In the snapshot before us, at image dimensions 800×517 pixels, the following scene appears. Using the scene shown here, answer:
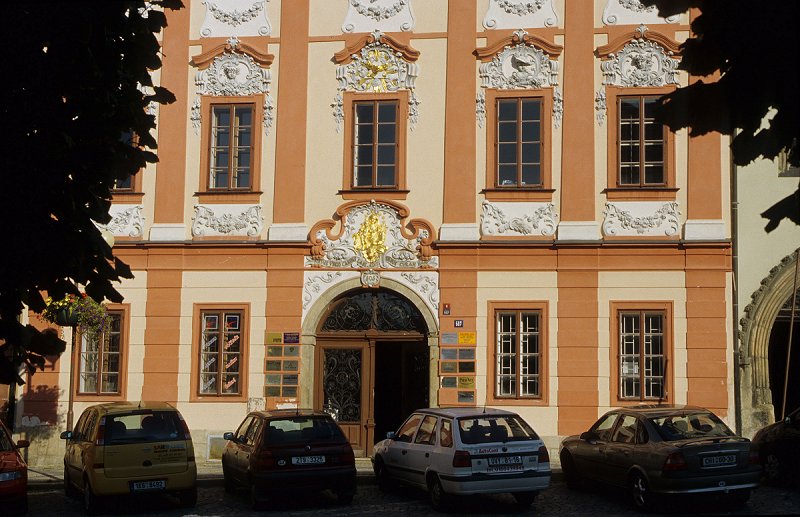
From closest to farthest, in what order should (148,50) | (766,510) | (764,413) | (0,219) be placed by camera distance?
(0,219) < (148,50) < (766,510) < (764,413)

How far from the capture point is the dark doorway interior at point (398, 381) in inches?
816

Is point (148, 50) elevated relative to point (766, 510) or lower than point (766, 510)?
elevated

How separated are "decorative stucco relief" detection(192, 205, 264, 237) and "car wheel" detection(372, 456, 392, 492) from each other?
6.43 metres

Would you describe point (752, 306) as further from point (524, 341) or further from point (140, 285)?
point (140, 285)

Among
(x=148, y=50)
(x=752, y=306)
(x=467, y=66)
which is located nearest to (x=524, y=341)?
(x=752, y=306)

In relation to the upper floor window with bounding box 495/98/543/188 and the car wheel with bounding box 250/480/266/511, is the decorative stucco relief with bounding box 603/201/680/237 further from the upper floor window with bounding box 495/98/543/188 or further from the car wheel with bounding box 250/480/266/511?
the car wheel with bounding box 250/480/266/511

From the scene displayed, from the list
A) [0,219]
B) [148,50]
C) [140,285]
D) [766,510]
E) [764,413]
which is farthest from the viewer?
[140,285]

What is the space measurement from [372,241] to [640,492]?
27.5ft

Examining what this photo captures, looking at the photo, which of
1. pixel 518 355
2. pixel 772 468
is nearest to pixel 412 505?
pixel 518 355

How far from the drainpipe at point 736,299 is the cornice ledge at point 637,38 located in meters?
2.79

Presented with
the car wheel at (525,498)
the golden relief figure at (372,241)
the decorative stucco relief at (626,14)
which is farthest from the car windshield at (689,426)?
the decorative stucco relief at (626,14)

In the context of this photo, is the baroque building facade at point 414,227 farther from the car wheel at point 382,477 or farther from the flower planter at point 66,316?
the car wheel at point 382,477

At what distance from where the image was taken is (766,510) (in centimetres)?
1408

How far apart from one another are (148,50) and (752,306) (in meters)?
14.0
